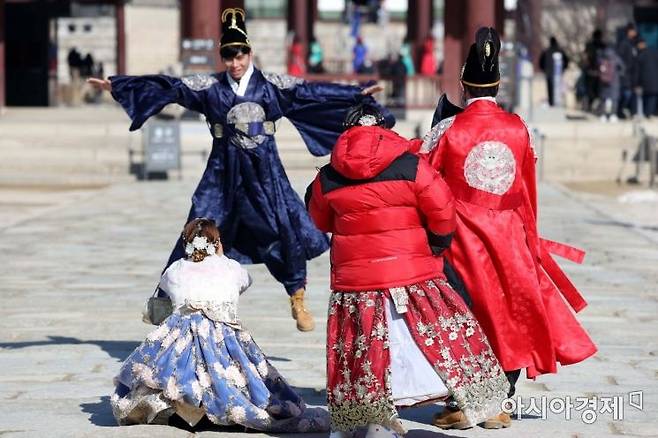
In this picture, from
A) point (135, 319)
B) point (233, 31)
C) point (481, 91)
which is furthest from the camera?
point (135, 319)

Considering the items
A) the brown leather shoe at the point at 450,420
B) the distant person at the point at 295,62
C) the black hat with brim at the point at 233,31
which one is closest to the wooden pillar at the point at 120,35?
the distant person at the point at 295,62

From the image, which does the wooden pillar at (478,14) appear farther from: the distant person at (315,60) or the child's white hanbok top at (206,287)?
the child's white hanbok top at (206,287)

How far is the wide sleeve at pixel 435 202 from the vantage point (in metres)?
6.02

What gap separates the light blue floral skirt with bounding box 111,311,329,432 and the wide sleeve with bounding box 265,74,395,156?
2241mm

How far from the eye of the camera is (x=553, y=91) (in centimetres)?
2875

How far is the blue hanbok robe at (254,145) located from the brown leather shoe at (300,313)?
0.27 feet

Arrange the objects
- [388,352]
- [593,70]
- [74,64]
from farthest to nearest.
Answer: [74,64] < [593,70] < [388,352]

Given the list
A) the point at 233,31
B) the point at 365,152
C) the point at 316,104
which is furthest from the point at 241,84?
the point at 365,152

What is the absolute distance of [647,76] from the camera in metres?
26.3

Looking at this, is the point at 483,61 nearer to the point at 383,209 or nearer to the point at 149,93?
the point at 383,209

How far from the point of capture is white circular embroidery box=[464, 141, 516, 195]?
258 inches

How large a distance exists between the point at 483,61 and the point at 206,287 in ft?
4.74

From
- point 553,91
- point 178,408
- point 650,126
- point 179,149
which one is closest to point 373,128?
point 178,408

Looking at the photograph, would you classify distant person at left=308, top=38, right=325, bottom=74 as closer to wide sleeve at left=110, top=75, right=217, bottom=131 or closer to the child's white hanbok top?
wide sleeve at left=110, top=75, right=217, bottom=131
